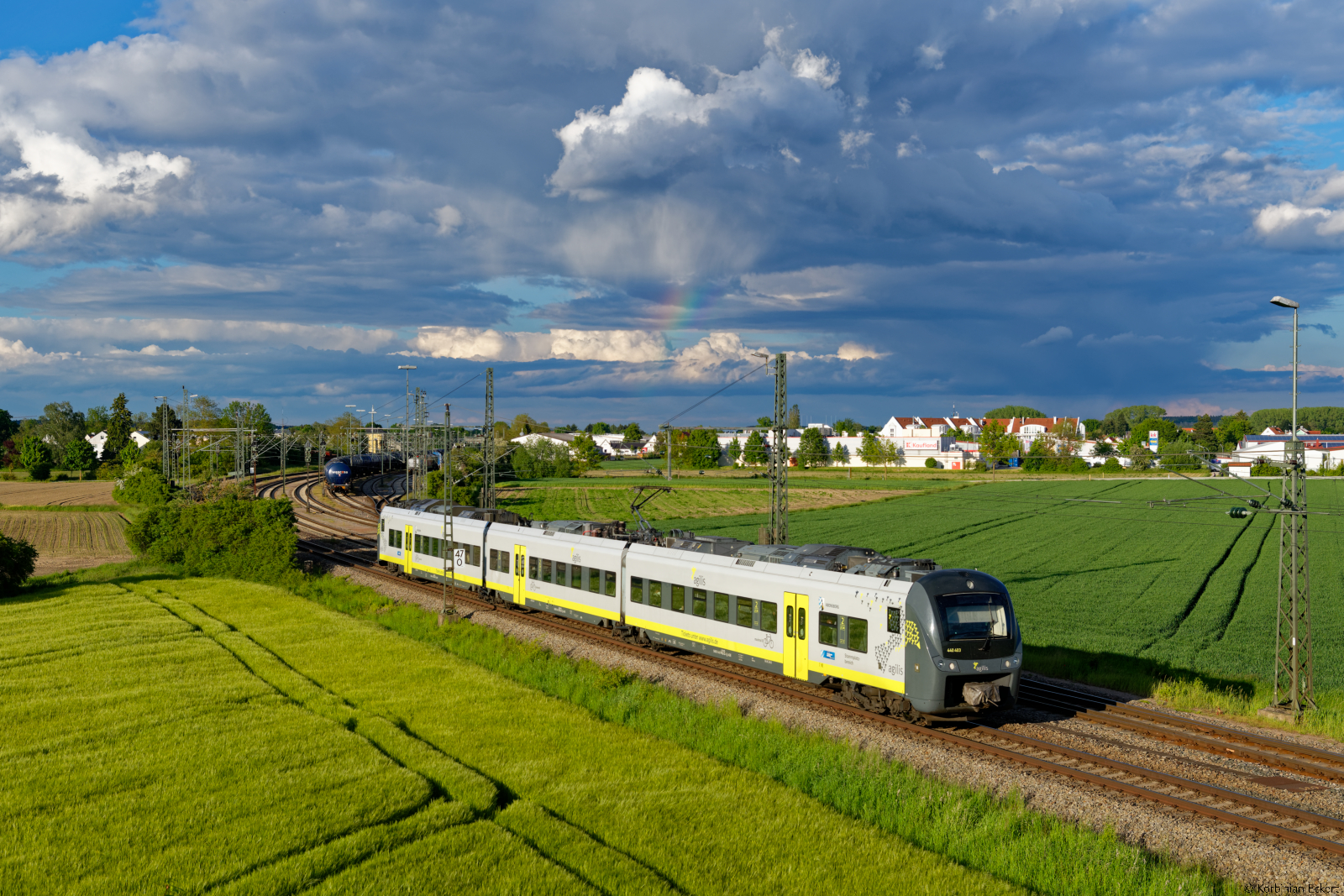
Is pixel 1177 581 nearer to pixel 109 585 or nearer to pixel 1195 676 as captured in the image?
pixel 1195 676

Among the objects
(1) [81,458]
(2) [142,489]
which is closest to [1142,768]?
(2) [142,489]

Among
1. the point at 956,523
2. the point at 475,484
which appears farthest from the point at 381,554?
the point at 956,523

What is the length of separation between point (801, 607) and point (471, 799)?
28.3ft

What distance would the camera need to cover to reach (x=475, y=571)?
33312 mm

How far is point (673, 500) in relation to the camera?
88875 mm

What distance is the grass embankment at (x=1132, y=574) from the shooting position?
75.5 feet

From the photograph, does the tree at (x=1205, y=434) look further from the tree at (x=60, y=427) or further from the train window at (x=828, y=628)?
the tree at (x=60, y=427)

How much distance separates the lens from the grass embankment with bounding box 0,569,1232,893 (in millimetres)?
10812

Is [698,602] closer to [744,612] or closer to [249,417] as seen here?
[744,612]

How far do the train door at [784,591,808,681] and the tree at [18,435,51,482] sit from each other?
125 m

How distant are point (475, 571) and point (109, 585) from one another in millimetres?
20311

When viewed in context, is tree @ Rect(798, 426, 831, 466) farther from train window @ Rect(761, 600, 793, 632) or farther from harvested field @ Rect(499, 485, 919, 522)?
train window @ Rect(761, 600, 793, 632)

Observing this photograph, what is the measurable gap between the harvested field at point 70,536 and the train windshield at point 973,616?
165 feet

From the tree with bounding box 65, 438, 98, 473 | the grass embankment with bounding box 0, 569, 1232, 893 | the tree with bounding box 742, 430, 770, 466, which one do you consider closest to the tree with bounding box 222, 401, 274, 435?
the tree with bounding box 65, 438, 98, 473
